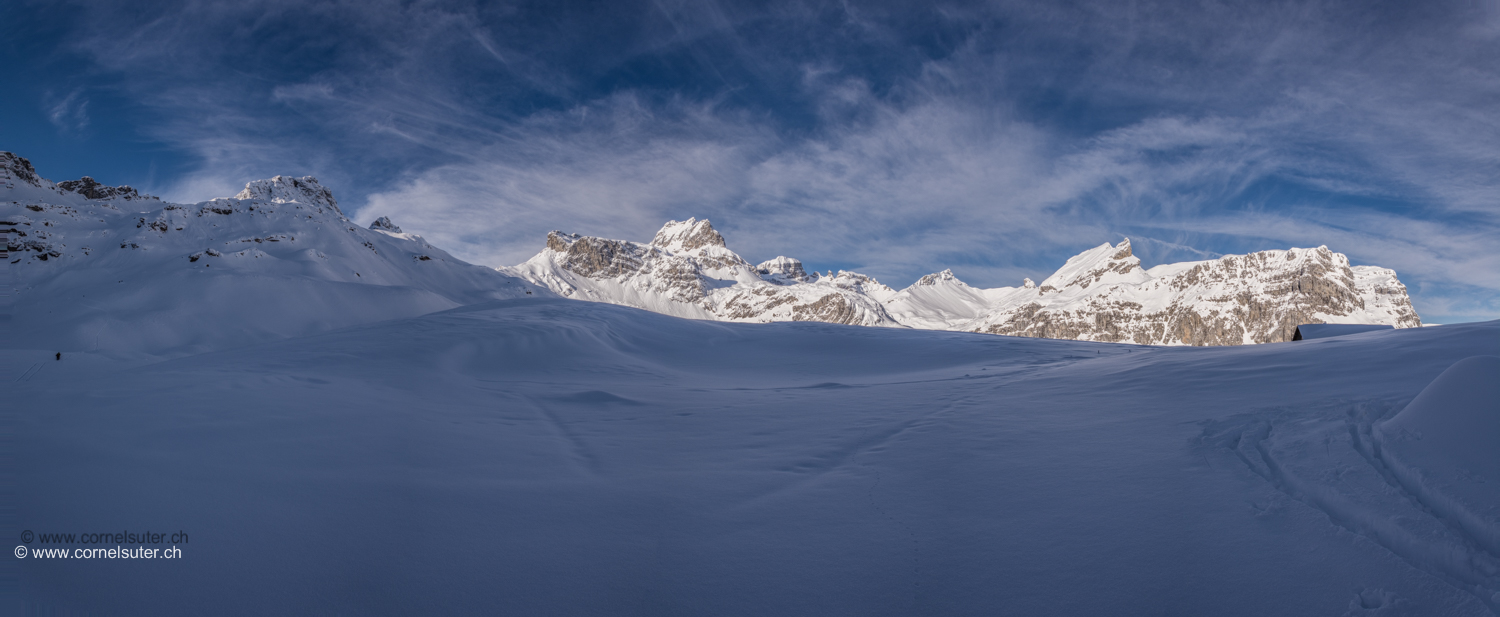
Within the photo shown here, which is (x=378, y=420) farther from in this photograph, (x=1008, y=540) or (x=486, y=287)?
(x=486, y=287)

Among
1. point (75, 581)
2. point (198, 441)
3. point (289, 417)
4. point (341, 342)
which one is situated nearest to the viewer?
point (75, 581)

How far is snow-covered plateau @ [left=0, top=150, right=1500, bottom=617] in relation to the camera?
244 cm

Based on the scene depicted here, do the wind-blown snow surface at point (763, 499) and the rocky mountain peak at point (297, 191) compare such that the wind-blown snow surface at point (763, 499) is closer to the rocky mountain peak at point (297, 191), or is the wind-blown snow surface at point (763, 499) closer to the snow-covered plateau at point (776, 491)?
the snow-covered plateau at point (776, 491)

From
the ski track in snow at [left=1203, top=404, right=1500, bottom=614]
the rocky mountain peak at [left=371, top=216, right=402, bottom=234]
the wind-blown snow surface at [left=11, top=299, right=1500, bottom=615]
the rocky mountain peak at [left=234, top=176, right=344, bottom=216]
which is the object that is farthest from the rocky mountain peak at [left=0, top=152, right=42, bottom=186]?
the rocky mountain peak at [left=371, top=216, right=402, bottom=234]

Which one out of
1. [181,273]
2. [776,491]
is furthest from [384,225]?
[776,491]

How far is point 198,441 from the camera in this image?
4.02 m

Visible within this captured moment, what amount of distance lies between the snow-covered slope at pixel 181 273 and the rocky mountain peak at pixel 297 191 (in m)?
48.8

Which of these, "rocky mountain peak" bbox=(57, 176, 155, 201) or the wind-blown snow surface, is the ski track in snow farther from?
"rocky mountain peak" bbox=(57, 176, 155, 201)

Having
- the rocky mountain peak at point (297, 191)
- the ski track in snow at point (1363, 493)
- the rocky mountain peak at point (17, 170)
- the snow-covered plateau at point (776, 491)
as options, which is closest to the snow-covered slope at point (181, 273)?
the rocky mountain peak at point (17, 170)

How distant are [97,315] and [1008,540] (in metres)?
30.3

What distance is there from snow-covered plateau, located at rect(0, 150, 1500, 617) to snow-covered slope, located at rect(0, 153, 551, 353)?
2716 millimetres

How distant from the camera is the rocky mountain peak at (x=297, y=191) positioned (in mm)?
103250

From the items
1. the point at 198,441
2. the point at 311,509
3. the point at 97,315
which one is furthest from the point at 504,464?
the point at 97,315

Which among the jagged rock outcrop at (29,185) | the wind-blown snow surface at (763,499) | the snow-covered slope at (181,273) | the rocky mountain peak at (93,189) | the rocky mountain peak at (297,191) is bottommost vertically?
the wind-blown snow surface at (763,499)
